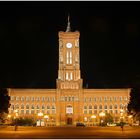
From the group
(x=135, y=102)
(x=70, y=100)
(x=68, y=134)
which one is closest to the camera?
(x=68, y=134)

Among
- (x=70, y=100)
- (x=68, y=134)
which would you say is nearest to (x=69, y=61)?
(x=70, y=100)

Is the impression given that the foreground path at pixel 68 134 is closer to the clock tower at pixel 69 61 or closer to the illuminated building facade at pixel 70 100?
the illuminated building facade at pixel 70 100

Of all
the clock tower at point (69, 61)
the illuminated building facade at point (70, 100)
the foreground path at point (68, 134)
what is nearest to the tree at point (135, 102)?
the foreground path at point (68, 134)

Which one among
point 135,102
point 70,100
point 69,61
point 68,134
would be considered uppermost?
point 69,61

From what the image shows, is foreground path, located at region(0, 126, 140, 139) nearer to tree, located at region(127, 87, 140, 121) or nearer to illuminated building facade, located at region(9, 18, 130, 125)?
tree, located at region(127, 87, 140, 121)

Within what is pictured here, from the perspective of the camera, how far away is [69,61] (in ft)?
314

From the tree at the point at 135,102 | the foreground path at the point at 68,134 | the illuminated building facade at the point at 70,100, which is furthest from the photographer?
the illuminated building facade at the point at 70,100

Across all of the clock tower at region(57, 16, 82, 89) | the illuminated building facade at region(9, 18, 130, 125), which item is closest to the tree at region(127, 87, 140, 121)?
the illuminated building facade at region(9, 18, 130, 125)

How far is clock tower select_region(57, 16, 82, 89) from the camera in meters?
93.3

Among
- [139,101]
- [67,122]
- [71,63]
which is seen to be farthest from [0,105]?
[71,63]

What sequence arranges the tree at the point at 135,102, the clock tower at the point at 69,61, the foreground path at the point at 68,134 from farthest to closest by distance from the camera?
1. the clock tower at the point at 69,61
2. the tree at the point at 135,102
3. the foreground path at the point at 68,134

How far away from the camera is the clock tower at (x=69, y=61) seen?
9331cm

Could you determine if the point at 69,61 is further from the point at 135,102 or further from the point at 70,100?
the point at 135,102

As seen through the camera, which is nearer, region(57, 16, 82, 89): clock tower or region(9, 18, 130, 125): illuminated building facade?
region(9, 18, 130, 125): illuminated building facade
